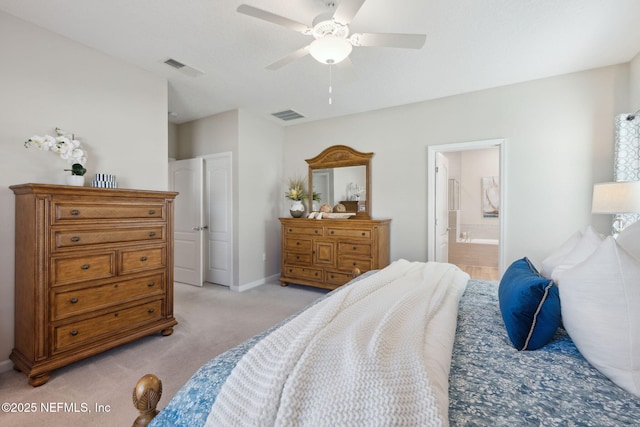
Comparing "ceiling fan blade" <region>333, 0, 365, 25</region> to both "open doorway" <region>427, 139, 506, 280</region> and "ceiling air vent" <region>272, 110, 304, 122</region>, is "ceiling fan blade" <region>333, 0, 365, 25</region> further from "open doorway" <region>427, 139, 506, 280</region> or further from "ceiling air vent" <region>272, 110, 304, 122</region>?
"open doorway" <region>427, 139, 506, 280</region>

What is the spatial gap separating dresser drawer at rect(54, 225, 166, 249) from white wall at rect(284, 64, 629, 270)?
2.92 m

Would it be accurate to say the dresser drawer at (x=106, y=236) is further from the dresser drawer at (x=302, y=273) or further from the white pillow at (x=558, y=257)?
the white pillow at (x=558, y=257)

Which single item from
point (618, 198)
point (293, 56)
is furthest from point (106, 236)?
point (618, 198)

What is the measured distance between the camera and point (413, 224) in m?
4.00

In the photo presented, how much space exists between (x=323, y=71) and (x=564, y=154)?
9.25 feet

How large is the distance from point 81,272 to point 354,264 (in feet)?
9.58

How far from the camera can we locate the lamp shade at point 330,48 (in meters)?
1.84

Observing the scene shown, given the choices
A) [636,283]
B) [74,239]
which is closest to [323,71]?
[74,239]

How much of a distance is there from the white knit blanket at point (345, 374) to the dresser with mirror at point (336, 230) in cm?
261

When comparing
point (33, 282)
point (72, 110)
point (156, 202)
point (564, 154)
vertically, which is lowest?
point (33, 282)

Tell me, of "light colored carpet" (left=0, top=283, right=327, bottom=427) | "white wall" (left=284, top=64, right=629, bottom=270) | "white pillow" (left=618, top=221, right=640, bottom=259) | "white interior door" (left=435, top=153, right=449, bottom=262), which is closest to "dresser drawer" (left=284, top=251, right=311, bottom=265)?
"light colored carpet" (left=0, top=283, right=327, bottom=427)

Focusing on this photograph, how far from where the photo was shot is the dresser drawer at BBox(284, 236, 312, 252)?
169 inches

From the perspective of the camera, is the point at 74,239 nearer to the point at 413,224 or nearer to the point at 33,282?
the point at 33,282

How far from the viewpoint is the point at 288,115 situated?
14.9ft
